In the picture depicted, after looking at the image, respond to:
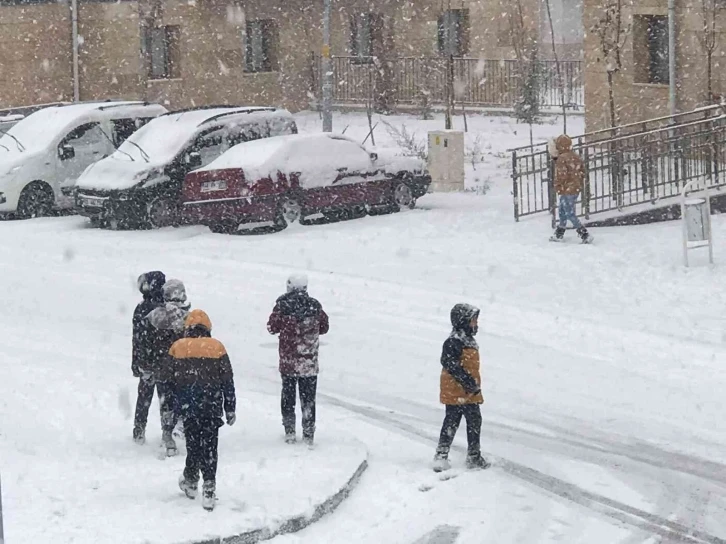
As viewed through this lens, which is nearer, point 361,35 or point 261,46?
point 261,46

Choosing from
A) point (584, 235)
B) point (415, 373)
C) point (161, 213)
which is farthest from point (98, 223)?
point (415, 373)

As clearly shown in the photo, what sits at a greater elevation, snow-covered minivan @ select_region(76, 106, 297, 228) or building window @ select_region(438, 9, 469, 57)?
building window @ select_region(438, 9, 469, 57)

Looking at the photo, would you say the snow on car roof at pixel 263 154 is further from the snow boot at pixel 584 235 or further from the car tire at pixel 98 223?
the snow boot at pixel 584 235

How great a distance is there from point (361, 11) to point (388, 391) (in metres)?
27.6

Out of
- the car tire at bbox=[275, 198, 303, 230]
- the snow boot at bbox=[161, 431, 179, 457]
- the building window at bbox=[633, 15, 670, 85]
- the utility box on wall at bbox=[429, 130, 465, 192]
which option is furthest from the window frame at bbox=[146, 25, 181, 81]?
the snow boot at bbox=[161, 431, 179, 457]

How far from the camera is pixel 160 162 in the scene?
22000 millimetres

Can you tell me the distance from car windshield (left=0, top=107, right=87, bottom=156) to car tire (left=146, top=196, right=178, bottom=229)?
2909 mm

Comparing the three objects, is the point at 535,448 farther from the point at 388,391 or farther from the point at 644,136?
the point at 644,136

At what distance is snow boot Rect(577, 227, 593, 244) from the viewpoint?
19.0m

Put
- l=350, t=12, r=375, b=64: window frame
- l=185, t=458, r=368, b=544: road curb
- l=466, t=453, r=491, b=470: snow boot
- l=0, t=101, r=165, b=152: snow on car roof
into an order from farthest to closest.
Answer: l=350, t=12, r=375, b=64: window frame < l=0, t=101, r=165, b=152: snow on car roof < l=466, t=453, r=491, b=470: snow boot < l=185, t=458, r=368, b=544: road curb

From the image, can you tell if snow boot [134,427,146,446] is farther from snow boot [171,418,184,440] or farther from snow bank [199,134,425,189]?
snow bank [199,134,425,189]

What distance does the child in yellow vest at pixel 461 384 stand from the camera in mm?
10031

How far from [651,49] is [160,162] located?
1016cm

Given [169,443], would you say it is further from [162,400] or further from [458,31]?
[458,31]
